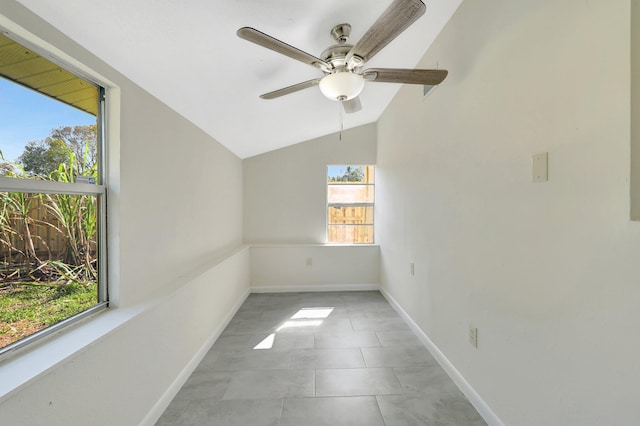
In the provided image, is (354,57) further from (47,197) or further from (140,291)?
(140,291)

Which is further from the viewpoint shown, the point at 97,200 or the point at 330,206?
the point at 330,206

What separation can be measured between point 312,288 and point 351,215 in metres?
1.34

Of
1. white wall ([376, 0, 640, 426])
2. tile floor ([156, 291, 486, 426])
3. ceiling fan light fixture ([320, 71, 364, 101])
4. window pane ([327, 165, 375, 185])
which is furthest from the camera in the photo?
window pane ([327, 165, 375, 185])

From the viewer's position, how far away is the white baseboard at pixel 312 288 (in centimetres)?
417

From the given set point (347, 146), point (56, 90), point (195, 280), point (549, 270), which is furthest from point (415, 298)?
point (56, 90)

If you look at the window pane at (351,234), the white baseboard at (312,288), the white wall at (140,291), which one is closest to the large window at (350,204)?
the window pane at (351,234)

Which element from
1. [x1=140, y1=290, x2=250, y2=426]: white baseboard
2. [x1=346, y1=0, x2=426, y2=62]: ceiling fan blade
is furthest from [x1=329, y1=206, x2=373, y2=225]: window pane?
[x1=346, y1=0, x2=426, y2=62]: ceiling fan blade

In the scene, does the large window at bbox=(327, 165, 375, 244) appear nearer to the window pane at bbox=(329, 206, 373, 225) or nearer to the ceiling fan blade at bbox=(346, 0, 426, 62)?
the window pane at bbox=(329, 206, 373, 225)

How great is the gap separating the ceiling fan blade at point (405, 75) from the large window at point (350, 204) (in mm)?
2762

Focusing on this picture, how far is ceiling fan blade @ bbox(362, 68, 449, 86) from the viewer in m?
1.59

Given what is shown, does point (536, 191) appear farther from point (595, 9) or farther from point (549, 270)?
point (595, 9)

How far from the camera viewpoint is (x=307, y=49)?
187 cm

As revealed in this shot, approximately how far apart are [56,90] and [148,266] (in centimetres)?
107

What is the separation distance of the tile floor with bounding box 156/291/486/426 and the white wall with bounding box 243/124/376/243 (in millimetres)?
1553
